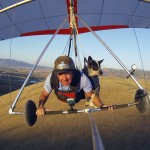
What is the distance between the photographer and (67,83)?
243 inches

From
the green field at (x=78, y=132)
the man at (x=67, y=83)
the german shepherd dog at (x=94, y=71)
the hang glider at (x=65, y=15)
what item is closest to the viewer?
the man at (x=67, y=83)

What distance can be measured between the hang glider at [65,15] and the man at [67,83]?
5899 millimetres

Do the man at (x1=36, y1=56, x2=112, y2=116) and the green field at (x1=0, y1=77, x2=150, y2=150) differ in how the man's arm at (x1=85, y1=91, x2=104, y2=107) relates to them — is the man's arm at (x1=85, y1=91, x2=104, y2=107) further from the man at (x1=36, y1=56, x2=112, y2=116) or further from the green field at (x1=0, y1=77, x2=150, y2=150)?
the green field at (x1=0, y1=77, x2=150, y2=150)

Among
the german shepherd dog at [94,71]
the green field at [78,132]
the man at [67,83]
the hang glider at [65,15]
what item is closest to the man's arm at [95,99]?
the man at [67,83]

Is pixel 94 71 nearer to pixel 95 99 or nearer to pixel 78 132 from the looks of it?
pixel 95 99

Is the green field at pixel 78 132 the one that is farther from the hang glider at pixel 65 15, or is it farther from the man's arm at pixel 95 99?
the man's arm at pixel 95 99

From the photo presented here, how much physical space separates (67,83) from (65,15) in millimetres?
7961

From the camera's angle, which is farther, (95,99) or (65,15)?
(65,15)

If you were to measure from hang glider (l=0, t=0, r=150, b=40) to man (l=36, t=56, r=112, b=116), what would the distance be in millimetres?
5899

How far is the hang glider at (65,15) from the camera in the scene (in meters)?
12.3

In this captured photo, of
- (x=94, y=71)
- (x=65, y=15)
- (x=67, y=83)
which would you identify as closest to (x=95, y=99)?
(x=67, y=83)

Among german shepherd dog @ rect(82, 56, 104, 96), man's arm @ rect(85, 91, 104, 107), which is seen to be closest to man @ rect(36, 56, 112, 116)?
man's arm @ rect(85, 91, 104, 107)

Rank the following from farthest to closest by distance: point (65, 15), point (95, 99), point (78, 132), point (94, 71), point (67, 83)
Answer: point (78, 132) → point (65, 15) → point (94, 71) → point (95, 99) → point (67, 83)

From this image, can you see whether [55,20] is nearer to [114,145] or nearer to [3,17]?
[3,17]
